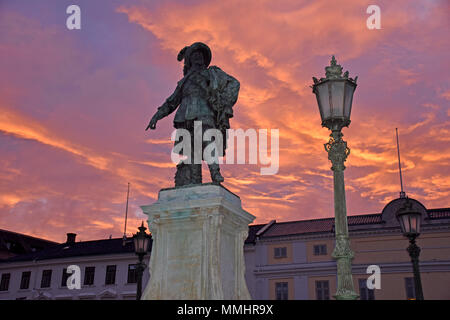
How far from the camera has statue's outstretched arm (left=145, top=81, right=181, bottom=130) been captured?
336 inches

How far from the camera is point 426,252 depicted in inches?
1556

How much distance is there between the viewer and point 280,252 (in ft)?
146

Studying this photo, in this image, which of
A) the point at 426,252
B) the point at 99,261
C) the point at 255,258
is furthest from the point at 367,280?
the point at 99,261

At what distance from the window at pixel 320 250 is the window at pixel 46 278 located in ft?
102

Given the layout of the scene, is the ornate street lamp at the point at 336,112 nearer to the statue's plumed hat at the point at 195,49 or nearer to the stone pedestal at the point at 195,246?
the stone pedestal at the point at 195,246

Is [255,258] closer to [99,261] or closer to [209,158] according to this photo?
[99,261]

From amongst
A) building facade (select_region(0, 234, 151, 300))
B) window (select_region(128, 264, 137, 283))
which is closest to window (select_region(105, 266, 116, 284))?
building facade (select_region(0, 234, 151, 300))

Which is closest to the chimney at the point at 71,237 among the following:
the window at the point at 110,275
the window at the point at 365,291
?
the window at the point at 110,275

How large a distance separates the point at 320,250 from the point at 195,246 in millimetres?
38216

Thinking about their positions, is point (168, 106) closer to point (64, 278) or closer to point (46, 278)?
point (64, 278)

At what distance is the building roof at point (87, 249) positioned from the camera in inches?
1943

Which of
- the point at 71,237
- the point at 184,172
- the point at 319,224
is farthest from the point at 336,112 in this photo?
the point at 71,237
